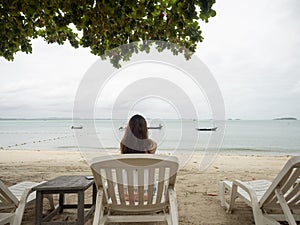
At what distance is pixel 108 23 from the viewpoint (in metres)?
4.69

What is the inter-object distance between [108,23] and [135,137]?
2.35m

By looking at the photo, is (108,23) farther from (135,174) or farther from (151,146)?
(135,174)

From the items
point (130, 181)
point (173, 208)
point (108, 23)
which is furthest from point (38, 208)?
point (108, 23)

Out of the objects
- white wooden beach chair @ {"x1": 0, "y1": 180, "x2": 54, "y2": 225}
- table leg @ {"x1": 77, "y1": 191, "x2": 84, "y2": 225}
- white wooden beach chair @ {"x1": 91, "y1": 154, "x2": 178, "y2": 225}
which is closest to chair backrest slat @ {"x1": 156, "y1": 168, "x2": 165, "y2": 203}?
white wooden beach chair @ {"x1": 91, "y1": 154, "x2": 178, "y2": 225}

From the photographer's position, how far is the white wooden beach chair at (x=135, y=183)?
216cm

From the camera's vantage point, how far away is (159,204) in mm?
2502

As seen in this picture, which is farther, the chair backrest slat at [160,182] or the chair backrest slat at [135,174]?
the chair backrest slat at [160,182]

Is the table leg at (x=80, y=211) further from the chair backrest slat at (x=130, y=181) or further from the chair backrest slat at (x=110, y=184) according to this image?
the chair backrest slat at (x=130, y=181)

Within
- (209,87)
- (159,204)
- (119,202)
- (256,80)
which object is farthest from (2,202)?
(256,80)

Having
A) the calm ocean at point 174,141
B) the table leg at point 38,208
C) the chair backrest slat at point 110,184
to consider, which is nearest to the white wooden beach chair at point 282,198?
the chair backrest slat at point 110,184

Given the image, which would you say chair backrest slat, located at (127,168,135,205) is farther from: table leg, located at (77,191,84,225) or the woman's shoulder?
the woman's shoulder

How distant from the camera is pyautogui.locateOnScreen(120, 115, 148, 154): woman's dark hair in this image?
3.37 meters

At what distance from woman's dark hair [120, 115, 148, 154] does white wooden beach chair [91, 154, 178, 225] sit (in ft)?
2.71

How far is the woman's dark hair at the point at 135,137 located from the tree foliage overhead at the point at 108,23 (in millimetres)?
1734
